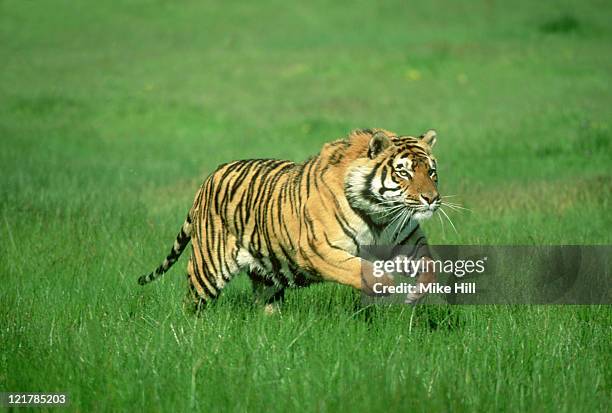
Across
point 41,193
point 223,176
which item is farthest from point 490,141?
point 223,176

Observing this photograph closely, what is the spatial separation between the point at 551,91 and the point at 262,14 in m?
10.7

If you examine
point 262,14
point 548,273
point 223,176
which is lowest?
point 548,273

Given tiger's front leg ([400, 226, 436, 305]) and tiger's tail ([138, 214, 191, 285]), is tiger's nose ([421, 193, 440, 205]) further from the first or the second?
tiger's tail ([138, 214, 191, 285])

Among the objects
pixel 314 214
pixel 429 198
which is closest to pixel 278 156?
pixel 314 214

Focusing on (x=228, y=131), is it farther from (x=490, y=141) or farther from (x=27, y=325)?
(x=27, y=325)

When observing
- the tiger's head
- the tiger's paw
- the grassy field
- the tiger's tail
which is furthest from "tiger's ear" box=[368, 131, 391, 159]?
the tiger's tail

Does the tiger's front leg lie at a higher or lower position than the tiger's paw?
higher

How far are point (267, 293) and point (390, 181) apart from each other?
51.7 inches

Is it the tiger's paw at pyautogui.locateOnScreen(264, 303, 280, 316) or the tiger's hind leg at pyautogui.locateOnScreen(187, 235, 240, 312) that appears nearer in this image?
the tiger's hind leg at pyautogui.locateOnScreen(187, 235, 240, 312)

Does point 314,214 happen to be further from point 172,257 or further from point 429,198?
point 172,257

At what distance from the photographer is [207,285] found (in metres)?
5.95

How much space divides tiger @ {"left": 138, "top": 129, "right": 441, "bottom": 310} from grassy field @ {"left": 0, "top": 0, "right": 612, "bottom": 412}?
27 centimetres

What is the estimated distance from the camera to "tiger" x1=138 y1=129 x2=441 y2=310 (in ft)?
17.4

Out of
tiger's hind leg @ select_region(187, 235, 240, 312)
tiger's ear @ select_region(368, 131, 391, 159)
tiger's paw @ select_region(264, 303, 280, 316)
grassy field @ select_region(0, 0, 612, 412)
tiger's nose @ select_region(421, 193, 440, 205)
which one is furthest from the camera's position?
tiger's paw @ select_region(264, 303, 280, 316)
